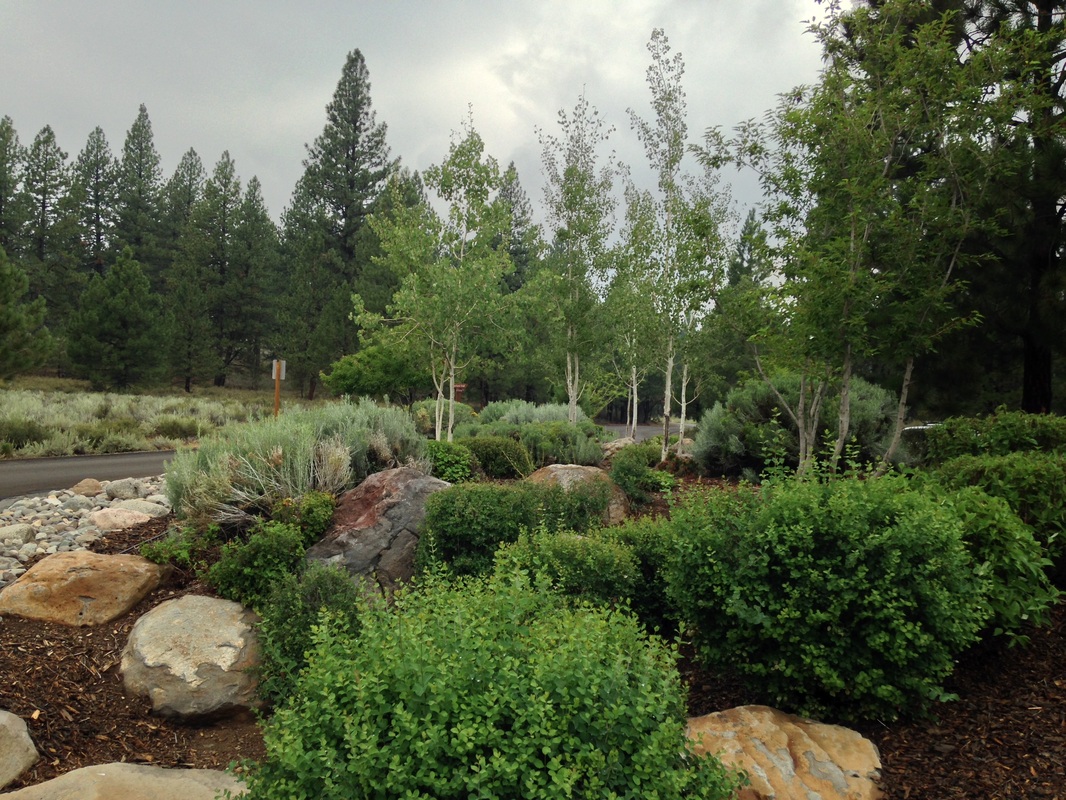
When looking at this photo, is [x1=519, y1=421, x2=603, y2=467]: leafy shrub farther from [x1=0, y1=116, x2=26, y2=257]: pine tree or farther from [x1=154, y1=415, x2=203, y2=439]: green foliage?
[x1=0, y1=116, x2=26, y2=257]: pine tree

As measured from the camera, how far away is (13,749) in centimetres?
350

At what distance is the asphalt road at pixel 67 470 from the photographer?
10.1 meters

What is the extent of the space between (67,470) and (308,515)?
8.72 m

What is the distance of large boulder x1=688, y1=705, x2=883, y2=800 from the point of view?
9.32 ft

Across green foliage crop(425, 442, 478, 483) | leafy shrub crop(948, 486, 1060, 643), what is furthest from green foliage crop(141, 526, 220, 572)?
leafy shrub crop(948, 486, 1060, 643)

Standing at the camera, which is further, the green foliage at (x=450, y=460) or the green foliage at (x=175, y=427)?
the green foliage at (x=175, y=427)

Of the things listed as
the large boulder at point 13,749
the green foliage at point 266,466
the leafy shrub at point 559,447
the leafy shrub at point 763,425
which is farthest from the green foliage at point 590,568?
the leafy shrub at point 559,447

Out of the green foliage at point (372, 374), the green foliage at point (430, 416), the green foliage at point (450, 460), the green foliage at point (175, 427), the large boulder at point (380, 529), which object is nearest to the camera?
the large boulder at point (380, 529)

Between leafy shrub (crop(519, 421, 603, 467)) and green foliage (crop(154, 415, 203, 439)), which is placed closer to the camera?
leafy shrub (crop(519, 421, 603, 467))

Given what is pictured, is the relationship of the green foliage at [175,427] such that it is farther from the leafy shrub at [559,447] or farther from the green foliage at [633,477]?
the green foliage at [633,477]

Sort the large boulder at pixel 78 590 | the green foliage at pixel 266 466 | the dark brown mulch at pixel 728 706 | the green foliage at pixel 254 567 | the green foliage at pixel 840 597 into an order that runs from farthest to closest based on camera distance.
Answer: the green foliage at pixel 266 466, the green foliage at pixel 254 567, the large boulder at pixel 78 590, the green foliage at pixel 840 597, the dark brown mulch at pixel 728 706

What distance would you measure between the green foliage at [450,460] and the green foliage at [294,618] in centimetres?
415

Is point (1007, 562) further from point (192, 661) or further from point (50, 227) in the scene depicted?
point (50, 227)

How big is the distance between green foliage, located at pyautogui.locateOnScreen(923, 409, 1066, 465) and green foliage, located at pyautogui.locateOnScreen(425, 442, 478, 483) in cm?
531
